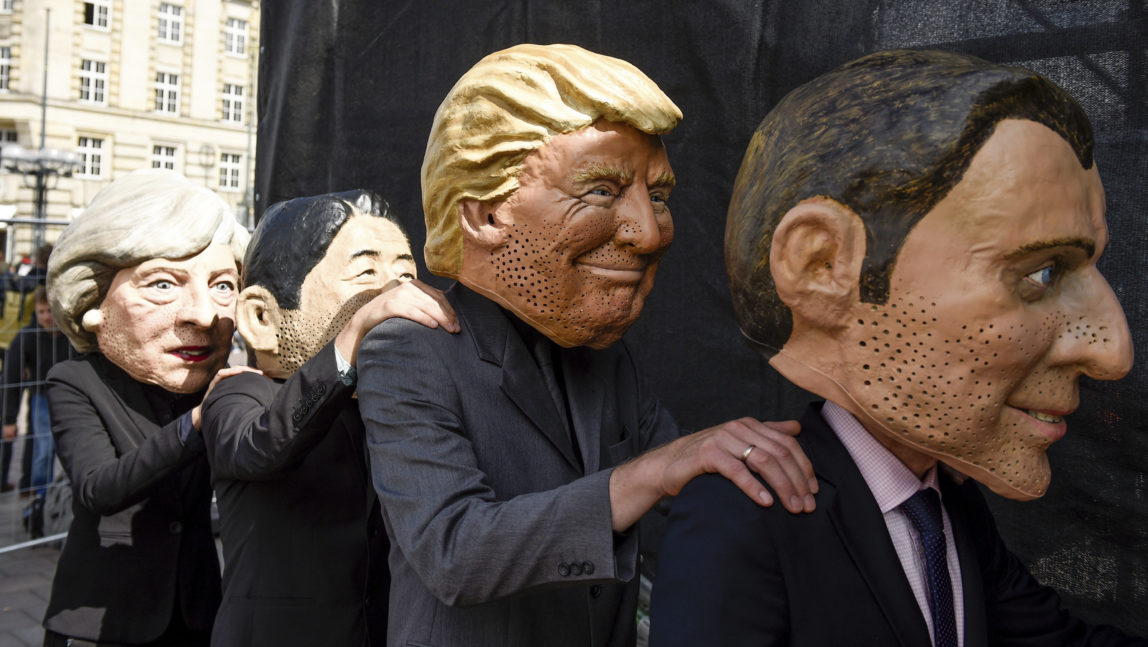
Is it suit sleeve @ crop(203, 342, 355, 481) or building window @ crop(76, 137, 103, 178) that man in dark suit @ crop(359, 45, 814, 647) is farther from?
building window @ crop(76, 137, 103, 178)

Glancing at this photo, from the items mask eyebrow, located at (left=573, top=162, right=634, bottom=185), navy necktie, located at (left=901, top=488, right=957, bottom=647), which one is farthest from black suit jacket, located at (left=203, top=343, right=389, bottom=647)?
navy necktie, located at (left=901, top=488, right=957, bottom=647)

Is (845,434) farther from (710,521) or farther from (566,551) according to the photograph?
(566,551)

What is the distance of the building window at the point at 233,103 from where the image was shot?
32.4 m

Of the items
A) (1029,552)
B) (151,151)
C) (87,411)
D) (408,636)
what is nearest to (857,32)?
(1029,552)

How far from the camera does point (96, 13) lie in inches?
1155

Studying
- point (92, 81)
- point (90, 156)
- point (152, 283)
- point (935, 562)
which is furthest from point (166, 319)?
point (92, 81)

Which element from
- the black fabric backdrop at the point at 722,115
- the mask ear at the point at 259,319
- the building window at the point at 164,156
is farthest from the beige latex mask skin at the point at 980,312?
the building window at the point at 164,156

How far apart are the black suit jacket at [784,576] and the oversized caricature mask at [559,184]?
1.73 feet

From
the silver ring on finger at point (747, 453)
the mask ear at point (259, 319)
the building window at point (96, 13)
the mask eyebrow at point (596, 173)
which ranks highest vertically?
the building window at point (96, 13)

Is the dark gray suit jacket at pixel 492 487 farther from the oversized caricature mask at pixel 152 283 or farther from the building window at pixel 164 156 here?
the building window at pixel 164 156

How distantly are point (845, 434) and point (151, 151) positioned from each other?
105 feet

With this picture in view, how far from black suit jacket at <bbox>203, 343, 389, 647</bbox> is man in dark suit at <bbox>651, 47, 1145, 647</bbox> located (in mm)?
1279

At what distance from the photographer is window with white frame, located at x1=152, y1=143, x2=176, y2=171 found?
1184 inches

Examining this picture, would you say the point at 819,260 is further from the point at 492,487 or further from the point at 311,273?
the point at 311,273
